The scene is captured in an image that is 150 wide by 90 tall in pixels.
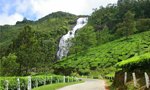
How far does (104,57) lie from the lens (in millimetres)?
88812

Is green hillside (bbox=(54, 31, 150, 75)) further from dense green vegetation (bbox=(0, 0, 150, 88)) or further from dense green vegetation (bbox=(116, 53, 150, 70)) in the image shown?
dense green vegetation (bbox=(116, 53, 150, 70))

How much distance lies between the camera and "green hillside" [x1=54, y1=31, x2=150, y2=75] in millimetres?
81875

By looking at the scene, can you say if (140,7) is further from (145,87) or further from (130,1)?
(145,87)

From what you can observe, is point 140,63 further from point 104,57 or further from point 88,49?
point 88,49

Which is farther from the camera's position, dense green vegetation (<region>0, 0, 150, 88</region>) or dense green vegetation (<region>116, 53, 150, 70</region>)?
dense green vegetation (<region>0, 0, 150, 88</region>)

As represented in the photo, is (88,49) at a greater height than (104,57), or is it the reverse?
(88,49)

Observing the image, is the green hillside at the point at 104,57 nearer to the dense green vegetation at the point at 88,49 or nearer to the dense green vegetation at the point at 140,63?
the dense green vegetation at the point at 88,49

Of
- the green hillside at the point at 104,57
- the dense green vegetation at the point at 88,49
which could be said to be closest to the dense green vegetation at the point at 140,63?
the dense green vegetation at the point at 88,49

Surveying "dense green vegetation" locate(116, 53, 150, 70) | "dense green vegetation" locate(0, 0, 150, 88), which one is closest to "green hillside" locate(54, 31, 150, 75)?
"dense green vegetation" locate(0, 0, 150, 88)

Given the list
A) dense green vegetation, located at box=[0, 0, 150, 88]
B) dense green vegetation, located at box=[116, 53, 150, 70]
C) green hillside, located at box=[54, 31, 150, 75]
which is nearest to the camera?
dense green vegetation, located at box=[116, 53, 150, 70]

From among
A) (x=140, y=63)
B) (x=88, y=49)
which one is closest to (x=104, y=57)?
(x=88, y=49)

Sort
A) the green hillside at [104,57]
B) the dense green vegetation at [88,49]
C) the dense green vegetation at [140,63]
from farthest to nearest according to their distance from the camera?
the green hillside at [104,57] → the dense green vegetation at [88,49] → the dense green vegetation at [140,63]

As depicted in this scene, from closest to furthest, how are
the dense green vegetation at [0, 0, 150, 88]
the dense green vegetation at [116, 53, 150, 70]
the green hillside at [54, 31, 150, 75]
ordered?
the dense green vegetation at [116, 53, 150, 70], the dense green vegetation at [0, 0, 150, 88], the green hillside at [54, 31, 150, 75]

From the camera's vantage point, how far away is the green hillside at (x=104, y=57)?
81875mm
